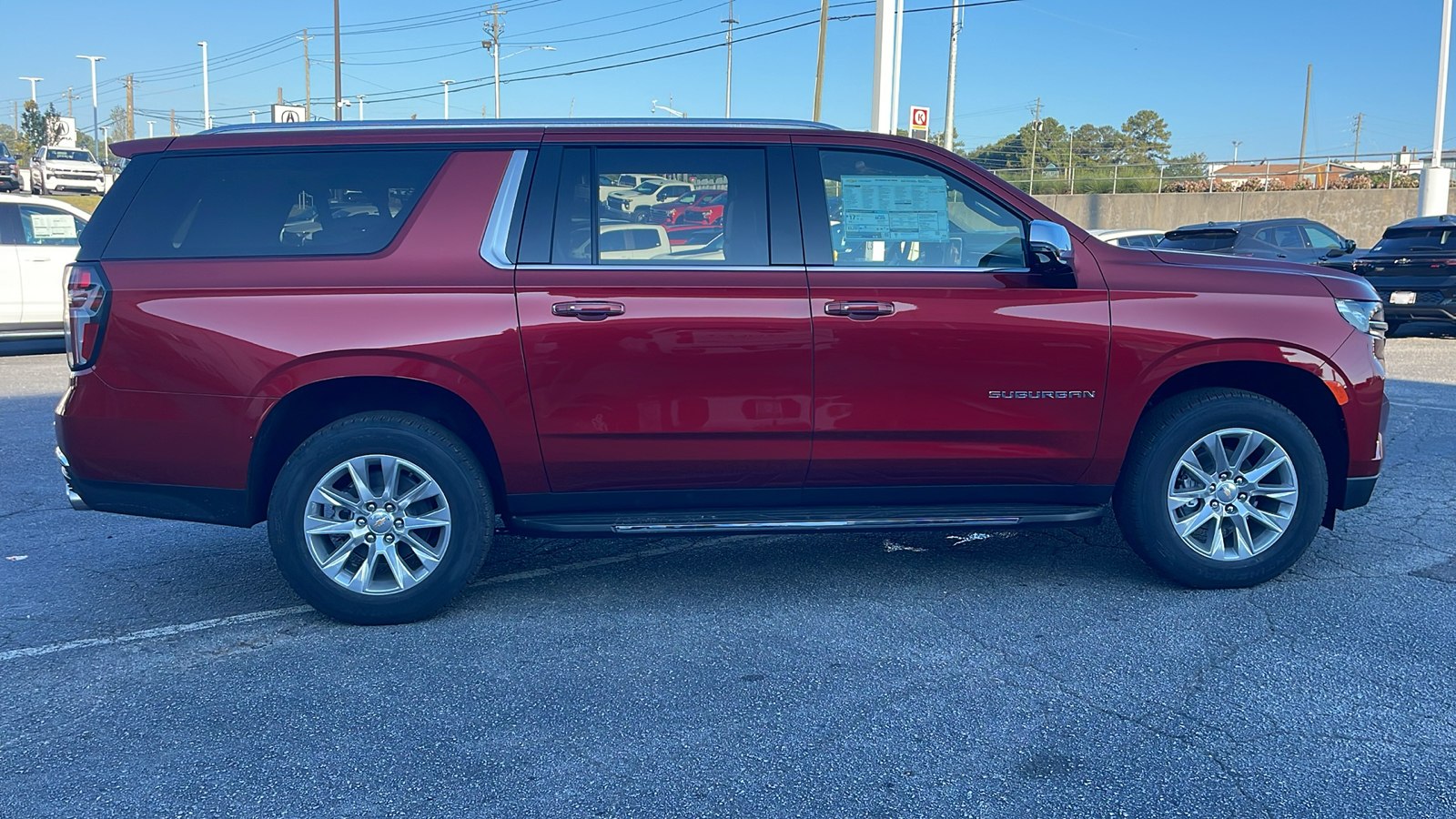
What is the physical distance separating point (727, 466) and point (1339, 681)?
7.32ft

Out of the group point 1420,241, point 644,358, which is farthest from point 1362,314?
point 1420,241

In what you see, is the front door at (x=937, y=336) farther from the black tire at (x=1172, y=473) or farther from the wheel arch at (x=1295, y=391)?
the wheel arch at (x=1295, y=391)

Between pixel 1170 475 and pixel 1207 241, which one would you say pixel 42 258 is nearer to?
pixel 1170 475

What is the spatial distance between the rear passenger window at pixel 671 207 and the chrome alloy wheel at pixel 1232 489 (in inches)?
75.8

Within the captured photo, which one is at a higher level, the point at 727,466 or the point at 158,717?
the point at 727,466

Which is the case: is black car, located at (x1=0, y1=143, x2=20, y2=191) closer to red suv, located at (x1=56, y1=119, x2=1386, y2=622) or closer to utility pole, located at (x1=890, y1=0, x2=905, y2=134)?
utility pole, located at (x1=890, y1=0, x2=905, y2=134)

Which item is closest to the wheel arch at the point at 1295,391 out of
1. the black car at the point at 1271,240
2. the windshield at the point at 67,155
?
the black car at the point at 1271,240

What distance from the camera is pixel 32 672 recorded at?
151 inches

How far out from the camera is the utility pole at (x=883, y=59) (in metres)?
15.7

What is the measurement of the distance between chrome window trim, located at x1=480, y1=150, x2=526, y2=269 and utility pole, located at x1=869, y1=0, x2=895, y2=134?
12.0 metres

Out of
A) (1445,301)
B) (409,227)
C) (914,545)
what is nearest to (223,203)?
(409,227)

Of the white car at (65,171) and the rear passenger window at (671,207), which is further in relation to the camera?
the white car at (65,171)

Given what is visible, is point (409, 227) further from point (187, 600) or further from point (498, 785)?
point (498, 785)

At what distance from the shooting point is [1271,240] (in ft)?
49.2
